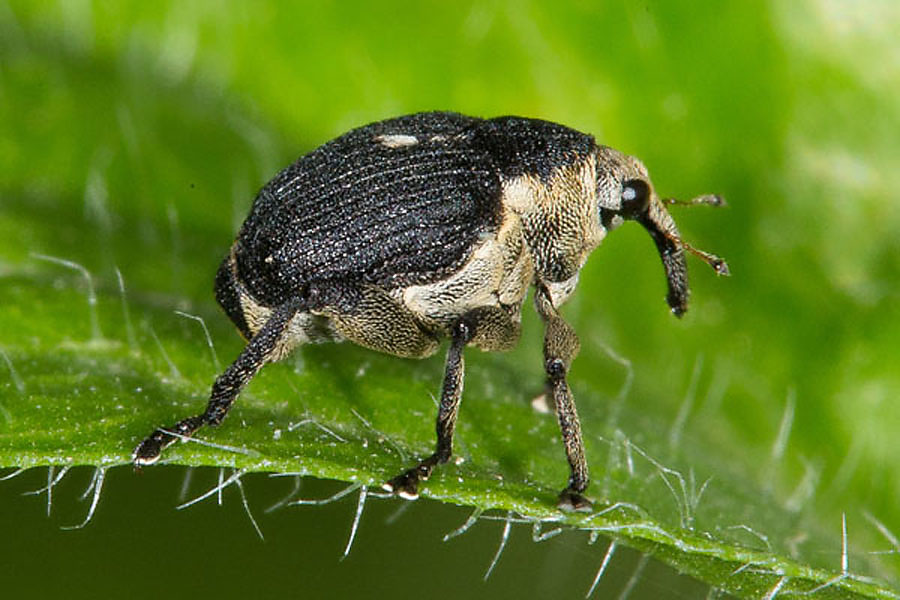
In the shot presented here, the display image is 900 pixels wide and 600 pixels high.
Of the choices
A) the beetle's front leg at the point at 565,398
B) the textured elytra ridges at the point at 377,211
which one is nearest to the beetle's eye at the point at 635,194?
the textured elytra ridges at the point at 377,211

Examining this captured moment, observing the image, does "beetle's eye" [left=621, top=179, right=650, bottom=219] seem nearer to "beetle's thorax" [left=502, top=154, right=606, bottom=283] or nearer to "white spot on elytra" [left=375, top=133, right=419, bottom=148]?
"beetle's thorax" [left=502, top=154, right=606, bottom=283]

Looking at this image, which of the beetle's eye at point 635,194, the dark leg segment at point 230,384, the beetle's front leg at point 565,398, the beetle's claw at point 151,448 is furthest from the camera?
the beetle's eye at point 635,194

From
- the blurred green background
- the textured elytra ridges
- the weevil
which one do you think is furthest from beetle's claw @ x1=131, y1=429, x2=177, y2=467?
the textured elytra ridges

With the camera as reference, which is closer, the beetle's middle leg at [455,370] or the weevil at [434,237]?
the beetle's middle leg at [455,370]

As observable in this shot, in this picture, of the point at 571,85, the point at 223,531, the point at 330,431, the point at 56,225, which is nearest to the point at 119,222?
the point at 56,225

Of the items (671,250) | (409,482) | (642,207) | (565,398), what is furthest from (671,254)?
(409,482)

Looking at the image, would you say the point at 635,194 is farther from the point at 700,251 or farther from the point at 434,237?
the point at 434,237

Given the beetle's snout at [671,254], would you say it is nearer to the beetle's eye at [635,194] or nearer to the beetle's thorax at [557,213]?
the beetle's eye at [635,194]
